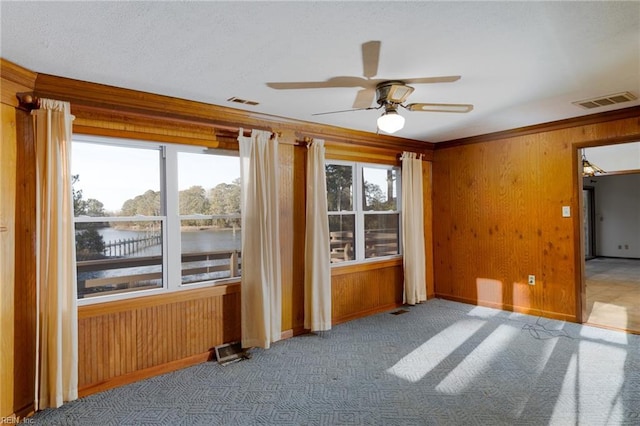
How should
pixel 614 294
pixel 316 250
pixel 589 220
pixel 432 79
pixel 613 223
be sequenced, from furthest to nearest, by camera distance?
pixel 589 220, pixel 613 223, pixel 614 294, pixel 316 250, pixel 432 79

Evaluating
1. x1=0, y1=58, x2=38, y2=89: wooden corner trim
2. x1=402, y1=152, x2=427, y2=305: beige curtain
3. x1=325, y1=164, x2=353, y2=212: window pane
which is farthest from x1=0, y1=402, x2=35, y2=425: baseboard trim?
x1=402, y1=152, x2=427, y2=305: beige curtain

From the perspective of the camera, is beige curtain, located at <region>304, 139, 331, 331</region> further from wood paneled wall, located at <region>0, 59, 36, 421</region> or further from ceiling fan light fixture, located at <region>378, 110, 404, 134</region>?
wood paneled wall, located at <region>0, 59, 36, 421</region>

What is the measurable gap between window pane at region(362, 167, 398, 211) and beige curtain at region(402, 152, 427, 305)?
0.24 metres

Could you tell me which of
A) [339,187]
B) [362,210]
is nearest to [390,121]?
[339,187]

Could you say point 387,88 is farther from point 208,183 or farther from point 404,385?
point 404,385

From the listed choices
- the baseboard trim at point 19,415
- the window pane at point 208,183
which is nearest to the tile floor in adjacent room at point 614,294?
the window pane at point 208,183

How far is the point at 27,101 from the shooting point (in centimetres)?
246

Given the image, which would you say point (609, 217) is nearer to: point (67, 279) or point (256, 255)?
point (256, 255)

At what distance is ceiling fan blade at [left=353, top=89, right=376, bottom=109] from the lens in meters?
3.00

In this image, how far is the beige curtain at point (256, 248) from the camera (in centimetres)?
346

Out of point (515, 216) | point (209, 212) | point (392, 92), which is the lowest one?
point (515, 216)

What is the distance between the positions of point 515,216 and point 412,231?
130 centimetres

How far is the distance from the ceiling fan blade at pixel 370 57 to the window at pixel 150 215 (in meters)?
1.73

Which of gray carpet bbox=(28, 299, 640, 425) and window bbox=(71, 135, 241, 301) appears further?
window bbox=(71, 135, 241, 301)
